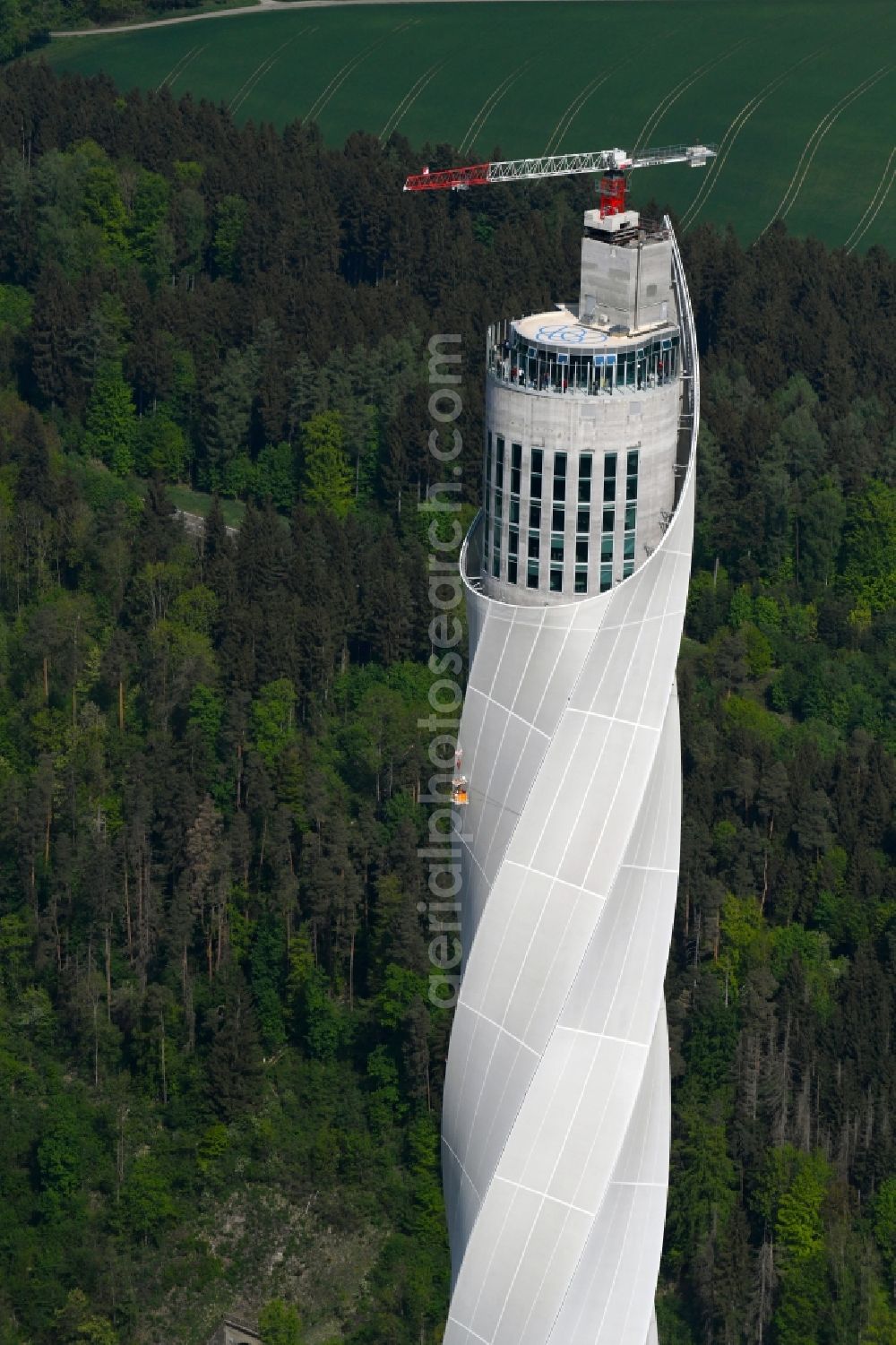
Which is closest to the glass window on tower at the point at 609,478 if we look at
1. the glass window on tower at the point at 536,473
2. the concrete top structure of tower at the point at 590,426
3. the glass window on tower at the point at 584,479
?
the concrete top structure of tower at the point at 590,426

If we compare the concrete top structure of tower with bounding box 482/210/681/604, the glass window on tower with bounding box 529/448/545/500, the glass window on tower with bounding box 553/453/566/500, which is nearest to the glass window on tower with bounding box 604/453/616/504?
the concrete top structure of tower with bounding box 482/210/681/604

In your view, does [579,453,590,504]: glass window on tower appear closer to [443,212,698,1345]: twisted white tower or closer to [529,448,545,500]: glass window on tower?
[443,212,698,1345]: twisted white tower

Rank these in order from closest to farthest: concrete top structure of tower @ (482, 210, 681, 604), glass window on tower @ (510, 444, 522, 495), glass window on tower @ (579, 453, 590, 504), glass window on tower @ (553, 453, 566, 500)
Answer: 1. concrete top structure of tower @ (482, 210, 681, 604)
2. glass window on tower @ (579, 453, 590, 504)
3. glass window on tower @ (553, 453, 566, 500)
4. glass window on tower @ (510, 444, 522, 495)

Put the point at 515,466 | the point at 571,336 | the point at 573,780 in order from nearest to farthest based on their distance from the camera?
the point at 571,336, the point at 515,466, the point at 573,780

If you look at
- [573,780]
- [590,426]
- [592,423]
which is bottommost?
[573,780]

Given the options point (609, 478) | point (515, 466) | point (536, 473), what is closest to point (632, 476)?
point (609, 478)

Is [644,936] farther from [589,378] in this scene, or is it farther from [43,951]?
[43,951]

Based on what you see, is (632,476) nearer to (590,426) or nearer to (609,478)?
(609,478)
